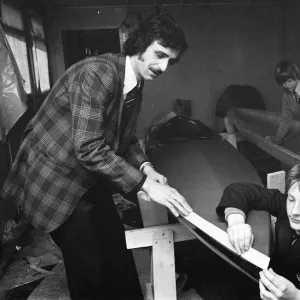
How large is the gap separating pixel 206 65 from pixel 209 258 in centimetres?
181

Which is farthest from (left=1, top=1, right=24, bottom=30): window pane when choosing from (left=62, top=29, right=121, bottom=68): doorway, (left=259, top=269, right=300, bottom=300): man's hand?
(left=259, top=269, right=300, bottom=300): man's hand

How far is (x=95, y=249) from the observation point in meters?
0.93

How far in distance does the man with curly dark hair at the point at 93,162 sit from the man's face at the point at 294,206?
0.23m

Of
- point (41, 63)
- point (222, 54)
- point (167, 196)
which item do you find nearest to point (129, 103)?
point (167, 196)

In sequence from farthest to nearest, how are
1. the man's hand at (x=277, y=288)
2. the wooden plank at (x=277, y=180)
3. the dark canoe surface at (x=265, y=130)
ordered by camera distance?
the dark canoe surface at (x=265, y=130) < the wooden plank at (x=277, y=180) < the man's hand at (x=277, y=288)

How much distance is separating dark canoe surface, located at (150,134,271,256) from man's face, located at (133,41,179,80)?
17.1 inches

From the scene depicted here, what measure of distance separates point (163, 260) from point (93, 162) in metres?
0.41

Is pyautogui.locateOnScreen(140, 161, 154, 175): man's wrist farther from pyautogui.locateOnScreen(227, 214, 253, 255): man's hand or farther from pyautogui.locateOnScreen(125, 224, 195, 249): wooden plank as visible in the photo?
pyautogui.locateOnScreen(227, 214, 253, 255): man's hand

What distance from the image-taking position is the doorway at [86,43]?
1.27 metres

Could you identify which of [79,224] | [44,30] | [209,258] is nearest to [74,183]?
[79,224]

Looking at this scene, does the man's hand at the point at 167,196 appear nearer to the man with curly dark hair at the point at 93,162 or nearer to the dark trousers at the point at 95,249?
the man with curly dark hair at the point at 93,162

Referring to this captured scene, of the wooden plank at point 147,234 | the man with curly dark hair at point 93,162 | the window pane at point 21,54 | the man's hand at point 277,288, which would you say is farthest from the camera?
the window pane at point 21,54

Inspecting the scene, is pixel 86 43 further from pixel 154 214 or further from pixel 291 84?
pixel 291 84

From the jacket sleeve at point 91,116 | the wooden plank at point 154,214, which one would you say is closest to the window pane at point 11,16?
the jacket sleeve at point 91,116
